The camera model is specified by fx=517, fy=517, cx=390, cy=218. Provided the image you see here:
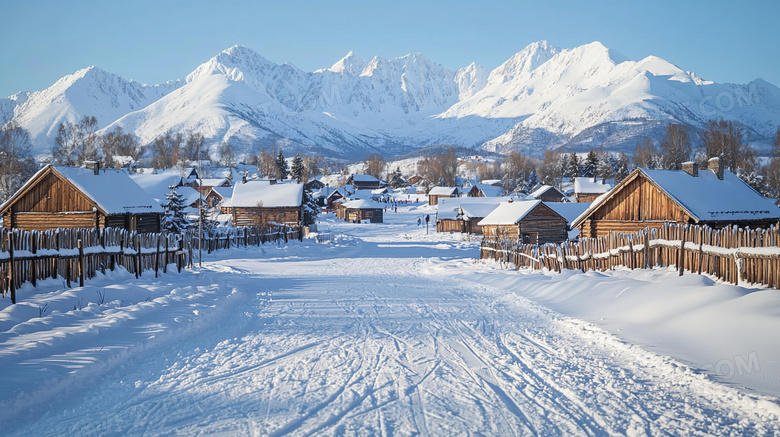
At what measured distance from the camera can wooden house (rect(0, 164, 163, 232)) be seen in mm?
27141

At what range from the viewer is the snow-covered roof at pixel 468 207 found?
6150 centimetres

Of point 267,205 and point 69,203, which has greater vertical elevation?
point 267,205

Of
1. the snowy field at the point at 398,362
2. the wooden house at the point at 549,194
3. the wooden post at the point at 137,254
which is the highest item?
the wooden house at the point at 549,194

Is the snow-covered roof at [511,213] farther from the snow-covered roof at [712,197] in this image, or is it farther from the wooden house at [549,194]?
the wooden house at [549,194]

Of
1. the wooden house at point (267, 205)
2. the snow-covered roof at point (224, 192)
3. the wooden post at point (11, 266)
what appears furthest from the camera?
the snow-covered roof at point (224, 192)

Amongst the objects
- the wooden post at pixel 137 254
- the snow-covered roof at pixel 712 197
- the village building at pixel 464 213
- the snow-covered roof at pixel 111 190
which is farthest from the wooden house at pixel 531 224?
the wooden post at pixel 137 254

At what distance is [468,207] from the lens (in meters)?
62.2

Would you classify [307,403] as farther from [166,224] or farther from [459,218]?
[459,218]

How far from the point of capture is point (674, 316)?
10.3 m

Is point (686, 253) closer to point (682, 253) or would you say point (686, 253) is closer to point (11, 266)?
point (682, 253)

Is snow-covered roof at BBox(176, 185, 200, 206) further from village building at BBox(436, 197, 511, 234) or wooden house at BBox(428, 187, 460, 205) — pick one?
wooden house at BBox(428, 187, 460, 205)

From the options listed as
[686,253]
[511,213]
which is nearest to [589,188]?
[511,213]

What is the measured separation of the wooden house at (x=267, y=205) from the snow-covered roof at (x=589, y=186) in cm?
4355

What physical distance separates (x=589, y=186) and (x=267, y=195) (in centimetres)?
4832
